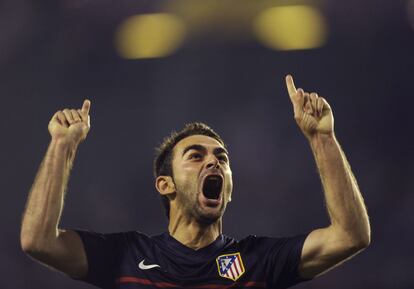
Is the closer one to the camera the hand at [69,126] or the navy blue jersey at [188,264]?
the hand at [69,126]

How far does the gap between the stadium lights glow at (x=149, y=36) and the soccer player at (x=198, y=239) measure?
3.29m

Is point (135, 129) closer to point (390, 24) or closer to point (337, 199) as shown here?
point (390, 24)

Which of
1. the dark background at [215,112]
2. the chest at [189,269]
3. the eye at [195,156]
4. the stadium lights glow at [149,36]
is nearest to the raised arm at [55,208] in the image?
the chest at [189,269]

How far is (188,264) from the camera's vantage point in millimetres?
3592

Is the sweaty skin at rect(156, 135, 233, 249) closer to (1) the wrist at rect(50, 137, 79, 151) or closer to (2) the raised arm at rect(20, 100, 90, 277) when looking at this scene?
(2) the raised arm at rect(20, 100, 90, 277)

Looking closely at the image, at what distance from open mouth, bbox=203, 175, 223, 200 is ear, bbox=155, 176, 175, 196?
19cm

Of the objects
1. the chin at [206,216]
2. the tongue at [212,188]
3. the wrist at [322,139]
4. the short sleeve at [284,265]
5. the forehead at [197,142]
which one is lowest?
the short sleeve at [284,265]

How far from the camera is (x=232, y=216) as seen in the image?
262 inches

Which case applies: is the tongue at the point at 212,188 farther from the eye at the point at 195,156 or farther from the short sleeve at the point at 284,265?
the short sleeve at the point at 284,265

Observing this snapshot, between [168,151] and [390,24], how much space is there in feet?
11.7

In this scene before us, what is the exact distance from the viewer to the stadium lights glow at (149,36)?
7.10 metres

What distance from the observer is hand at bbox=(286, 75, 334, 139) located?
347 centimetres

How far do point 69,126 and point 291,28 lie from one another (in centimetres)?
400

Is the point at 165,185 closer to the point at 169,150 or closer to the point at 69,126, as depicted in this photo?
the point at 169,150
